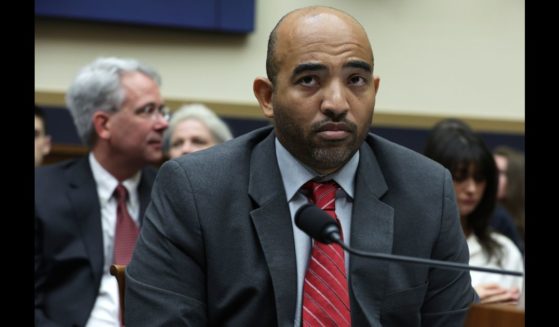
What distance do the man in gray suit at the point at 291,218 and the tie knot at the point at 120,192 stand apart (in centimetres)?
165

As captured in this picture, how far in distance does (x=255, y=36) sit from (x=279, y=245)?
12.4 feet

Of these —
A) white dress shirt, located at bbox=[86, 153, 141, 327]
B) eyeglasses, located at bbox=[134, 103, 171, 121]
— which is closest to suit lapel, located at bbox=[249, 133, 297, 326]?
white dress shirt, located at bbox=[86, 153, 141, 327]

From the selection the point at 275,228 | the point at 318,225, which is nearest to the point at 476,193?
the point at 275,228

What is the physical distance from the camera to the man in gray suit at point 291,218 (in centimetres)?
230

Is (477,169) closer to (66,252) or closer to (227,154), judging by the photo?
(66,252)

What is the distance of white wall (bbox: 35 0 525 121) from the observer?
568cm

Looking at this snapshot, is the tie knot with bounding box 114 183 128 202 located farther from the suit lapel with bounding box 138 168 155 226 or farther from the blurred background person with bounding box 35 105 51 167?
the blurred background person with bounding box 35 105 51 167

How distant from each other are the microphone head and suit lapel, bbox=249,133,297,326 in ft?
0.86

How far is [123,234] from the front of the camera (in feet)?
12.9

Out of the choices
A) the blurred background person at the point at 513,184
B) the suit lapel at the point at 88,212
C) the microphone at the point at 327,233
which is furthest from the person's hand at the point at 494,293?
the blurred background person at the point at 513,184

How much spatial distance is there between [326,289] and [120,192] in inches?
75.6

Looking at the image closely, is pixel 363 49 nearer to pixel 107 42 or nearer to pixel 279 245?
pixel 279 245

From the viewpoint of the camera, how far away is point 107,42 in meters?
5.70

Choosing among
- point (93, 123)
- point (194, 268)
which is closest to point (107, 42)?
point (93, 123)
